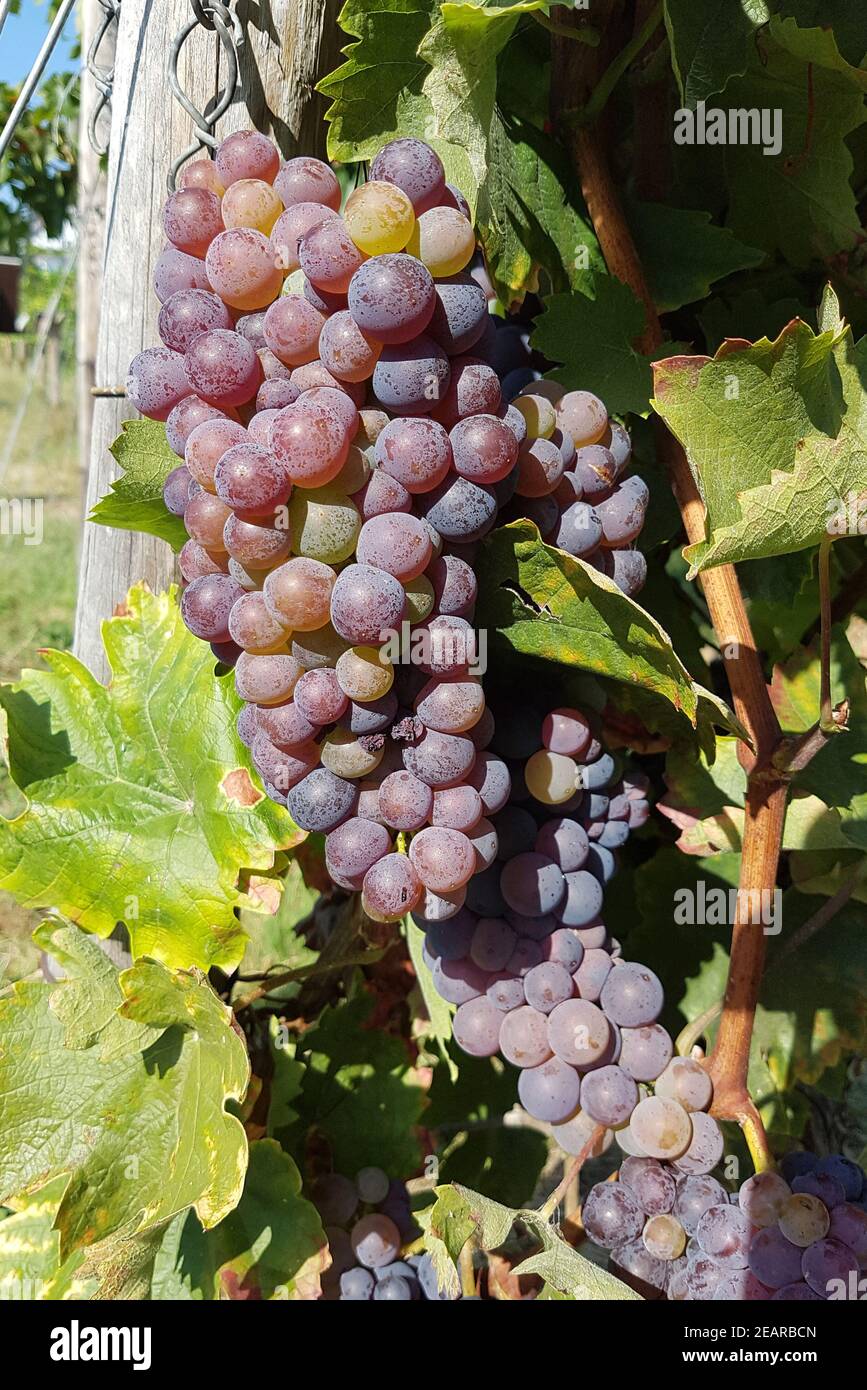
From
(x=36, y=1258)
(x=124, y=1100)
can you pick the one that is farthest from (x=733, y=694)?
(x=36, y=1258)

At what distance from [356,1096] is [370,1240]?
17 cm

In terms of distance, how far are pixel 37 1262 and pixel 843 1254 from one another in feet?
2.85

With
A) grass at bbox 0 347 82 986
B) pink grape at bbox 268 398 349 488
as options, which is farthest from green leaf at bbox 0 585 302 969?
grass at bbox 0 347 82 986

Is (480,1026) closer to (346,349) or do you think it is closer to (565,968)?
(565,968)

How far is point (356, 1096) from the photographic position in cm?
130

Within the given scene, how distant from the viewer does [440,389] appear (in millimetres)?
730

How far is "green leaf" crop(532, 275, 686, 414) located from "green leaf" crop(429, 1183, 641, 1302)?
712mm

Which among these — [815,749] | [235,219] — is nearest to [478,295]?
[235,219]

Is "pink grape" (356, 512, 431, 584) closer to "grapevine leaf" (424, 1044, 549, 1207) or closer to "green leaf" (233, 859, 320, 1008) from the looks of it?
"grapevine leaf" (424, 1044, 549, 1207)

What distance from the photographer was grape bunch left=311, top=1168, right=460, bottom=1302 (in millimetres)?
1170

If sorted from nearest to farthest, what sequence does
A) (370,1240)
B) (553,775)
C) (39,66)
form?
(553,775) → (39,66) → (370,1240)

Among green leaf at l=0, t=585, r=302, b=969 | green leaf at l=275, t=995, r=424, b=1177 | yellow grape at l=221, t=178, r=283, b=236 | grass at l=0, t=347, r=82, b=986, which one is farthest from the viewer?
grass at l=0, t=347, r=82, b=986

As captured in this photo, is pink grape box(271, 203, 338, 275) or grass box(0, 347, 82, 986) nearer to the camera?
pink grape box(271, 203, 338, 275)

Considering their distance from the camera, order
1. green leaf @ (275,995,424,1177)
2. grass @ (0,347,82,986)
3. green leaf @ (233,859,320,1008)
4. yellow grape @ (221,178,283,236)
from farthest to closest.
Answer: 1. grass @ (0,347,82,986)
2. green leaf @ (233,859,320,1008)
3. green leaf @ (275,995,424,1177)
4. yellow grape @ (221,178,283,236)
